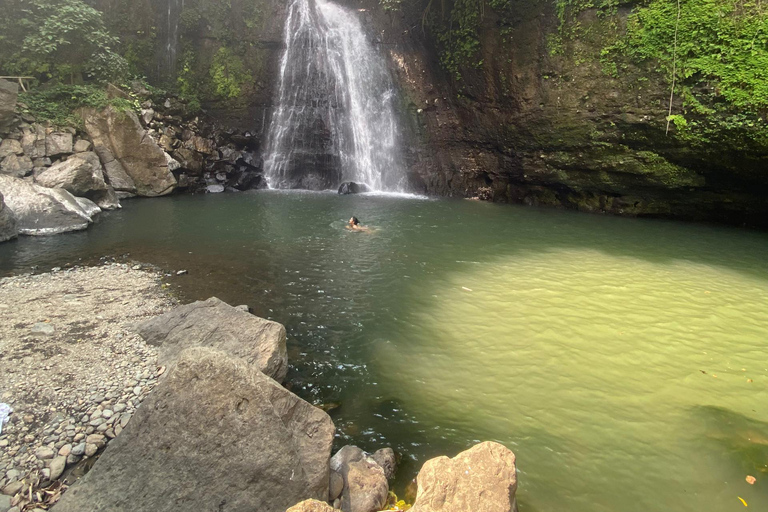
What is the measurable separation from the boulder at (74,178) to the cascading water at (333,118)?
7.44 meters

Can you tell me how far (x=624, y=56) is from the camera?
13805mm

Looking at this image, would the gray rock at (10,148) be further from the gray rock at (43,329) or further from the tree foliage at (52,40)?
the gray rock at (43,329)

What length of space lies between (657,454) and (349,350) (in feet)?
11.7

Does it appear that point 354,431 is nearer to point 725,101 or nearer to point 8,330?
point 8,330

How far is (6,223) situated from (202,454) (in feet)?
36.2

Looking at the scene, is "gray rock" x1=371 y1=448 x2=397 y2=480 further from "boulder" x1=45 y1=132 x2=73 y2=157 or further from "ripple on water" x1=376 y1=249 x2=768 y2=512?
"boulder" x1=45 y1=132 x2=73 y2=157

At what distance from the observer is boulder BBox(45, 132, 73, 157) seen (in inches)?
570

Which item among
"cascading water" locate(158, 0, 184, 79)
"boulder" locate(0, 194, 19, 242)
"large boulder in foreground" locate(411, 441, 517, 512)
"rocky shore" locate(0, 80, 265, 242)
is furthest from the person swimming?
"cascading water" locate(158, 0, 184, 79)

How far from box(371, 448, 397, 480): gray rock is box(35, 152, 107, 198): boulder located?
13.7 metres

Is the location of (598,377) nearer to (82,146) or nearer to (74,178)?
(74,178)

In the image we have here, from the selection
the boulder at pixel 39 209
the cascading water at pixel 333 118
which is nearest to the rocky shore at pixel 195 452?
the boulder at pixel 39 209

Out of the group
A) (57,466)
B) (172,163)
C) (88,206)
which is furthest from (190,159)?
(57,466)

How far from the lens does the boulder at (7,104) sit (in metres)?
13.3

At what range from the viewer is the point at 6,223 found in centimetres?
1065
